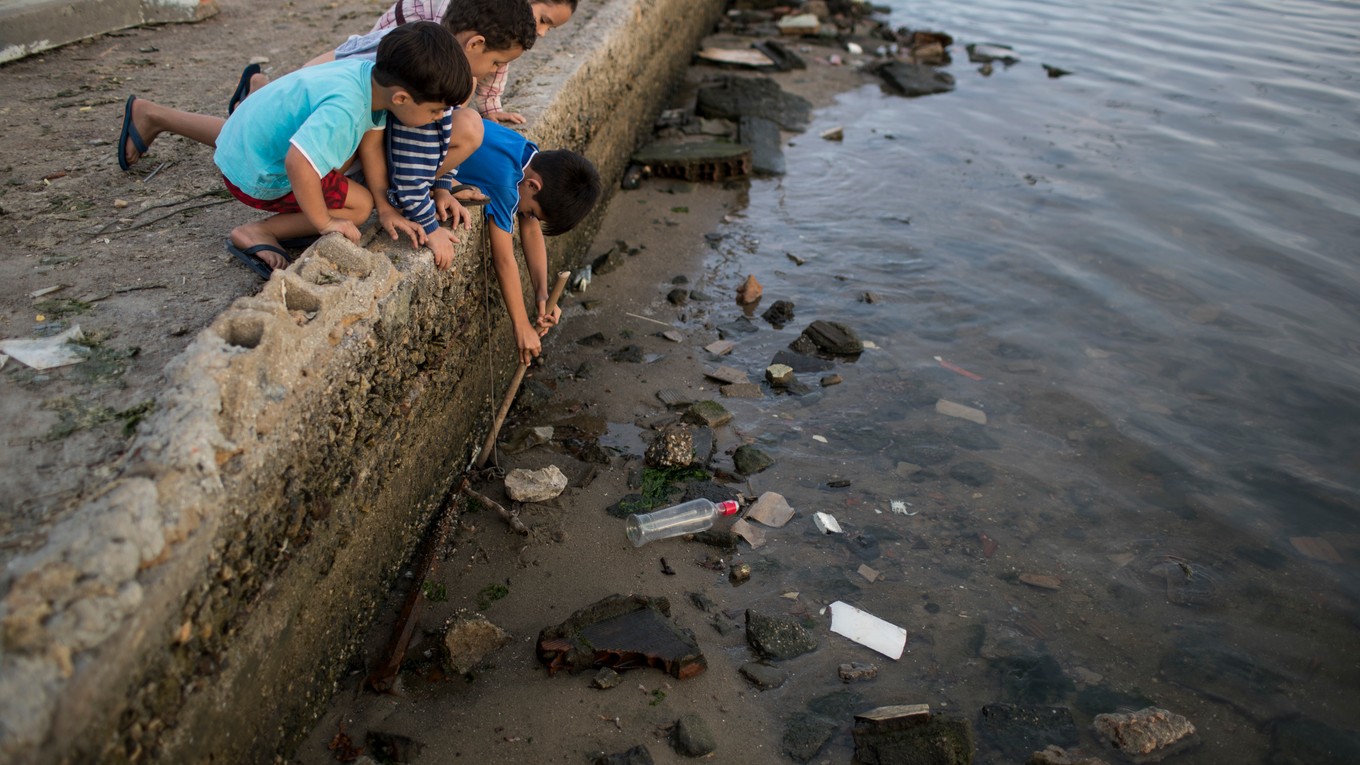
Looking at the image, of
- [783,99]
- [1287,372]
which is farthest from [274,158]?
[783,99]

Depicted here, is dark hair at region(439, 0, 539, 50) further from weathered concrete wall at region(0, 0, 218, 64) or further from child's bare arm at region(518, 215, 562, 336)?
weathered concrete wall at region(0, 0, 218, 64)

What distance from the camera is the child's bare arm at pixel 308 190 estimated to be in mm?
2828

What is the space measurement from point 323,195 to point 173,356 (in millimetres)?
761

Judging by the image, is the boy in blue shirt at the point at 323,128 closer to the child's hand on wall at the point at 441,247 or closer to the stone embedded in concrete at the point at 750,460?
the child's hand on wall at the point at 441,247

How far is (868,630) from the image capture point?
3307mm

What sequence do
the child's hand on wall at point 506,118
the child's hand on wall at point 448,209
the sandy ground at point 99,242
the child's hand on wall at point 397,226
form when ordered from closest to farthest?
the sandy ground at point 99,242 < the child's hand on wall at point 397,226 < the child's hand on wall at point 448,209 < the child's hand on wall at point 506,118

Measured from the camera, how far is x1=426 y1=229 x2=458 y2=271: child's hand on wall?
3254 mm

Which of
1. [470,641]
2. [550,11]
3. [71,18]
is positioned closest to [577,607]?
[470,641]

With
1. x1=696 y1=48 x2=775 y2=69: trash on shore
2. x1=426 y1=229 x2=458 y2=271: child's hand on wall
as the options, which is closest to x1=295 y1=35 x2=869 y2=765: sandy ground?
x1=426 y1=229 x2=458 y2=271: child's hand on wall

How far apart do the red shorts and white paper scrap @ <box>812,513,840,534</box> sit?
2.09m

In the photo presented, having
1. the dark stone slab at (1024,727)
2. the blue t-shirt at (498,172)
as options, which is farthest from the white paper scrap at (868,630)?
the blue t-shirt at (498,172)

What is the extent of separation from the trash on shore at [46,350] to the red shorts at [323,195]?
0.72 m

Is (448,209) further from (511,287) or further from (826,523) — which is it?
(826,523)

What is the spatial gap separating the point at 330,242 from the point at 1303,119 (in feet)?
27.4
